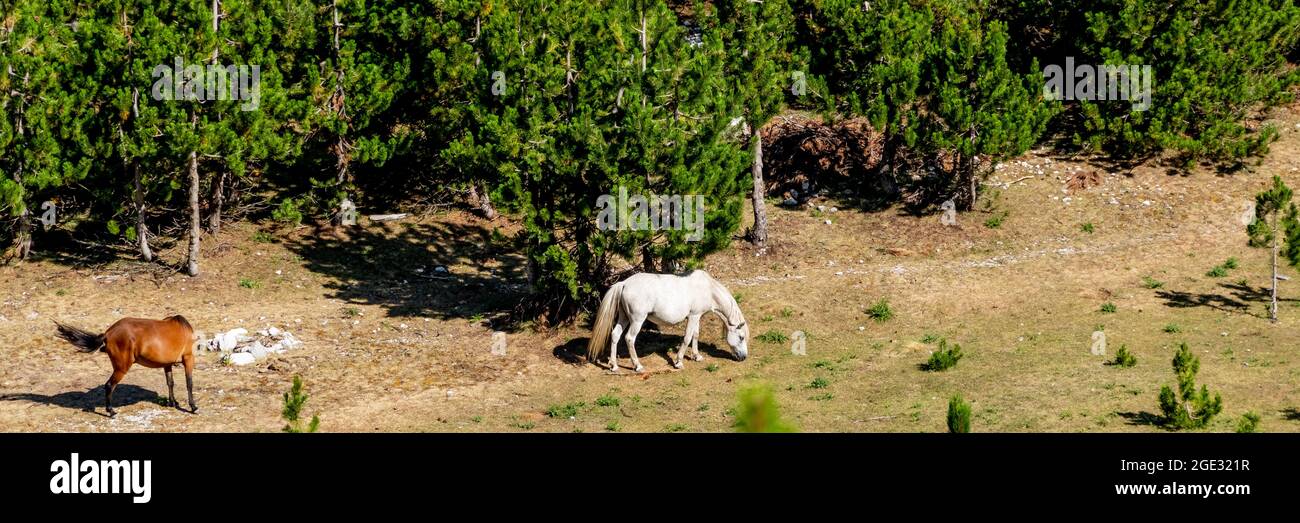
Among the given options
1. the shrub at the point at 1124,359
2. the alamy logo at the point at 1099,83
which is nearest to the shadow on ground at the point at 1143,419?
the shrub at the point at 1124,359

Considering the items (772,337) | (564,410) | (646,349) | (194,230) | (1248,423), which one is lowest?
(564,410)

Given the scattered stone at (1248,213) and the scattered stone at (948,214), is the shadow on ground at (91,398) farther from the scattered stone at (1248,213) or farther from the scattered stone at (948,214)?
the scattered stone at (1248,213)

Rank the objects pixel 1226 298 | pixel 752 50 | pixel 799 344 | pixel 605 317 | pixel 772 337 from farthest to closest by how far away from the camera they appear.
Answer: pixel 752 50 < pixel 1226 298 < pixel 772 337 < pixel 799 344 < pixel 605 317

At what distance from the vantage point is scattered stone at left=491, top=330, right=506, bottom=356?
93.4ft

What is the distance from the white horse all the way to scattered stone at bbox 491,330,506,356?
202 cm

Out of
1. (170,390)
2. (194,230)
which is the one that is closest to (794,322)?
(170,390)

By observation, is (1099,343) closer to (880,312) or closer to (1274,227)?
(1274,227)

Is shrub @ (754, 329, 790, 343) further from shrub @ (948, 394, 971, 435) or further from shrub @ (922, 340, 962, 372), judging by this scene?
shrub @ (948, 394, 971, 435)

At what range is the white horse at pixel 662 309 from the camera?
27.2 m

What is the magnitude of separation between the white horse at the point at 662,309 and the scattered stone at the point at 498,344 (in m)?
2.02

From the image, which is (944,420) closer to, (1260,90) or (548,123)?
(548,123)

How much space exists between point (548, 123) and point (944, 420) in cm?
1213

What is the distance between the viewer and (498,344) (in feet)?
94.5

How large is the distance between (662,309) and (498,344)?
4.22 metres
